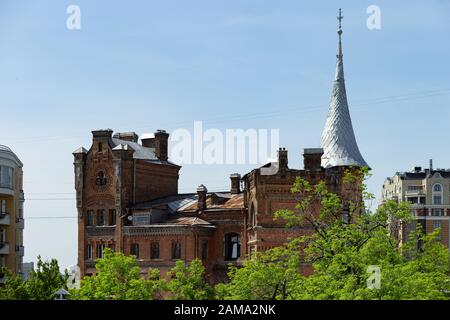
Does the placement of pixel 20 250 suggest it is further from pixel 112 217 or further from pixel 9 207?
pixel 112 217

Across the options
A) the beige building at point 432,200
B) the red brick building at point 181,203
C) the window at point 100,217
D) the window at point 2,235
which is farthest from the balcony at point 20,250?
the beige building at point 432,200

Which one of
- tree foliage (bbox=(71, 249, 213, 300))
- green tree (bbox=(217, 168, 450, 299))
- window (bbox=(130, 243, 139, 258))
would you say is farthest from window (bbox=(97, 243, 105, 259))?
green tree (bbox=(217, 168, 450, 299))

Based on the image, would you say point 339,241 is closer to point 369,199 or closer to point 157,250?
point 369,199

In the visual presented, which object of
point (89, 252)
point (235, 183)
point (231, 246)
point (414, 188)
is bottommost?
point (89, 252)

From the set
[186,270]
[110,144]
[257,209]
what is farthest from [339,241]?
[110,144]

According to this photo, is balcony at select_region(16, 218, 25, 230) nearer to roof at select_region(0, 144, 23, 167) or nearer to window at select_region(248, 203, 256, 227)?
roof at select_region(0, 144, 23, 167)

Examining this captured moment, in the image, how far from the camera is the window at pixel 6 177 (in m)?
60.8

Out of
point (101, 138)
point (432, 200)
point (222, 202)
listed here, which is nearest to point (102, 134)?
point (101, 138)

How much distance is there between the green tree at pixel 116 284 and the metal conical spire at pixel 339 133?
64.1ft

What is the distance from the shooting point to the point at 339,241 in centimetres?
4106

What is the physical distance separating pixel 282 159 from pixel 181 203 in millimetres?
12193

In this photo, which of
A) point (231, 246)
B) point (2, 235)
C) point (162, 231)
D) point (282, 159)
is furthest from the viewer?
point (231, 246)

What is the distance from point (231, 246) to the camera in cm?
6450
